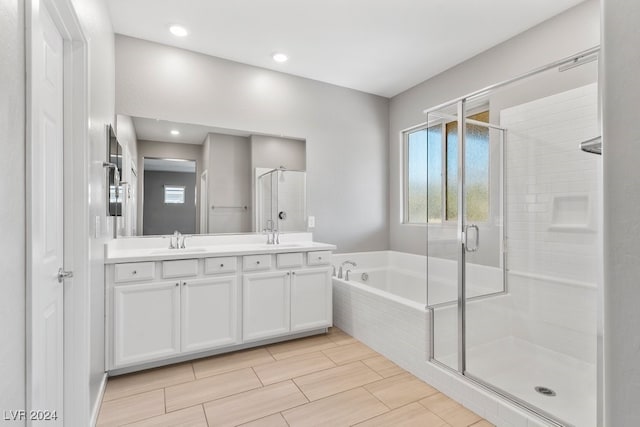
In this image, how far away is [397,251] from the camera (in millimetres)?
4098

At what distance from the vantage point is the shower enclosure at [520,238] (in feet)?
7.11

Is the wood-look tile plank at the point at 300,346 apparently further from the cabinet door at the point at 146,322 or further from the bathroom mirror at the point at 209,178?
the bathroom mirror at the point at 209,178

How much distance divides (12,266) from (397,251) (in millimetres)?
3741

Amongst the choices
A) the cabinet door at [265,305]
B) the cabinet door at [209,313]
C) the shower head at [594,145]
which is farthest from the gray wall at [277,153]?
the shower head at [594,145]

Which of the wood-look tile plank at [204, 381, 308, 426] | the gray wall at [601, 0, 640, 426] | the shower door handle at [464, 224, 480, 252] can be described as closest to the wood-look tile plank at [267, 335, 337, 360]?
the wood-look tile plank at [204, 381, 308, 426]

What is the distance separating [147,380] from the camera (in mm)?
2248

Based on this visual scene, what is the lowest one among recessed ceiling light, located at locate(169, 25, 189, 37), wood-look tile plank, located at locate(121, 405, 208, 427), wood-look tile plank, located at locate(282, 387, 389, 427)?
wood-look tile plank, located at locate(282, 387, 389, 427)

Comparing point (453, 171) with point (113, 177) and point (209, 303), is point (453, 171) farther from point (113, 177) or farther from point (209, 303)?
point (113, 177)

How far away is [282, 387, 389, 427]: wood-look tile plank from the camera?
182 cm

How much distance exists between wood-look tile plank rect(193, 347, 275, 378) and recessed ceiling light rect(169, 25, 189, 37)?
271 centimetres

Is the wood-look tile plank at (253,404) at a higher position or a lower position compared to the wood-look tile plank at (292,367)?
lower

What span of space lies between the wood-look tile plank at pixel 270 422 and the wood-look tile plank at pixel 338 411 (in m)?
0.03

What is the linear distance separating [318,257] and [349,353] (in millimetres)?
857

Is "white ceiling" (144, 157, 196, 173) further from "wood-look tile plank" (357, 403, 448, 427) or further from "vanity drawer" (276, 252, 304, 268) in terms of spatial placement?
"wood-look tile plank" (357, 403, 448, 427)
